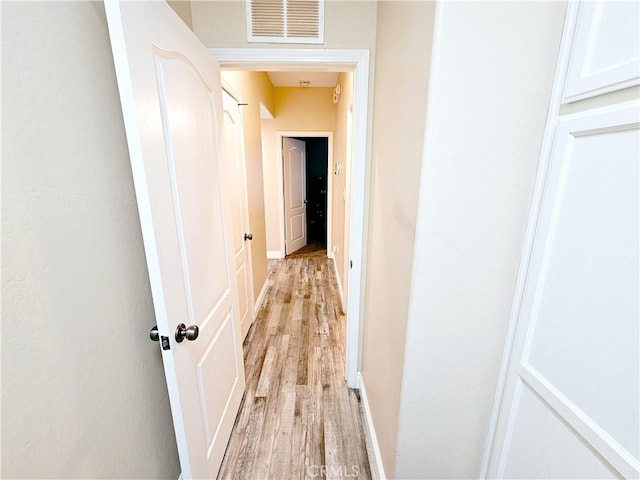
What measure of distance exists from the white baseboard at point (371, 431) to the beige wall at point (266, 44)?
6.51ft

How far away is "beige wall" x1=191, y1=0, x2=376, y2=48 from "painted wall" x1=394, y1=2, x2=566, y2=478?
829 mm

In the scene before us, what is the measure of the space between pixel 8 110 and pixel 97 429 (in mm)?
820

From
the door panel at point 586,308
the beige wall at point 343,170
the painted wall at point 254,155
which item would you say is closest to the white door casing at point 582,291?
the door panel at point 586,308

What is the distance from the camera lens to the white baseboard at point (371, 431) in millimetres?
1259

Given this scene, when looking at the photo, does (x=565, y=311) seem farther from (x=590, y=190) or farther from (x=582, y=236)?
(x=590, y=190)

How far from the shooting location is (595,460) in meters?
0.61

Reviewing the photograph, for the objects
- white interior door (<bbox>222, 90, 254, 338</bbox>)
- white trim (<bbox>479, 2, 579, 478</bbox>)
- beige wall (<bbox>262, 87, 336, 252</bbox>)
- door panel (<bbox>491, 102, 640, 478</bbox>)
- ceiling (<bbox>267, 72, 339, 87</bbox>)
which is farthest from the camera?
beige wall (<bbox>262, 87, 336, 252</bbox>)

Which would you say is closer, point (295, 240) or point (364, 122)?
point (364, 122)

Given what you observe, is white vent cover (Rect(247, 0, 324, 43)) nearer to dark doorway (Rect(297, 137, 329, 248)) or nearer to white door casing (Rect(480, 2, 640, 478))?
white door casing (Rect(480, 2, 640, 478))

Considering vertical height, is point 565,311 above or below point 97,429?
above

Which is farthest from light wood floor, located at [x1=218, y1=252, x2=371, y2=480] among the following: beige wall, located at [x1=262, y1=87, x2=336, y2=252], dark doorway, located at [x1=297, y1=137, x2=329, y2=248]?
dark doorway, located at [x1=297, y1=137, x2=329, y2=248]

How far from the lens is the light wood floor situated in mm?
1365

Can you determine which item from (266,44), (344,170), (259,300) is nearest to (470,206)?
(266,44)

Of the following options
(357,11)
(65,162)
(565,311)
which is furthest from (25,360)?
(357,11)
